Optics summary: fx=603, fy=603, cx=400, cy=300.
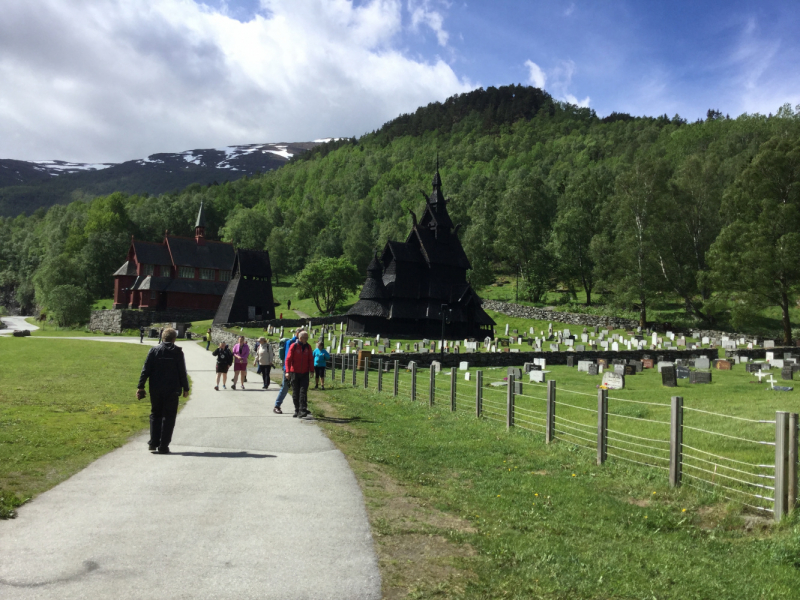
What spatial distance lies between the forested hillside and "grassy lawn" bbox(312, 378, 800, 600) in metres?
40.0

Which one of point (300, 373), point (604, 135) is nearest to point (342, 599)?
point (300, 373)

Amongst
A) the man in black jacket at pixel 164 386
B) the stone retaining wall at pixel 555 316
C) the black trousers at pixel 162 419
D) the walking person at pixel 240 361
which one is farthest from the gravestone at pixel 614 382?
the stone retaining wall at pixel 555 316

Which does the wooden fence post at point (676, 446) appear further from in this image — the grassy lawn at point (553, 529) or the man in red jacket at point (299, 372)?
the man in red jacket at point (299, 372)

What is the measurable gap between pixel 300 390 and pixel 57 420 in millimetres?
5224

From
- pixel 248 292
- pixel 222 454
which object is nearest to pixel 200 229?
pixel 248 292

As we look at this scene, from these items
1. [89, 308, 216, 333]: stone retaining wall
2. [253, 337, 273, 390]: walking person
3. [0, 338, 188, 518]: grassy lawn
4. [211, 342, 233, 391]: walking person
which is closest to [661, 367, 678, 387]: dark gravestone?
[253, 337, 273, 390]: walking person

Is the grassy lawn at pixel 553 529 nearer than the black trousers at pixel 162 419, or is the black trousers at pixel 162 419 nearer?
the grassy lawn at pixel 553 529

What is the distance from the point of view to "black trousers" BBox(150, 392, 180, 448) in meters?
9.95

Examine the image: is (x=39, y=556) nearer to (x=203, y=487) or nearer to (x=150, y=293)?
(x=203, y=487)

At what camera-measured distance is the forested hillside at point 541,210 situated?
1775 inches

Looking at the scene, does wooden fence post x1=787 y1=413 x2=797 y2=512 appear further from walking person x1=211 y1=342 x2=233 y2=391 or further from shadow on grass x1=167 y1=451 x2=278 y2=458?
walking person x1=211 y1=342 x2=233 y2=391

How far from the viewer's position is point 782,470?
6.64m

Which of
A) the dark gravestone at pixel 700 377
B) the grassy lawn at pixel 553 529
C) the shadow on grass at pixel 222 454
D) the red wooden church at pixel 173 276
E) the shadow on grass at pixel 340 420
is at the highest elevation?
the red wooden church at pixel 173 276

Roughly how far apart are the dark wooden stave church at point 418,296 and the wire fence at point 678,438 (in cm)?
3173
